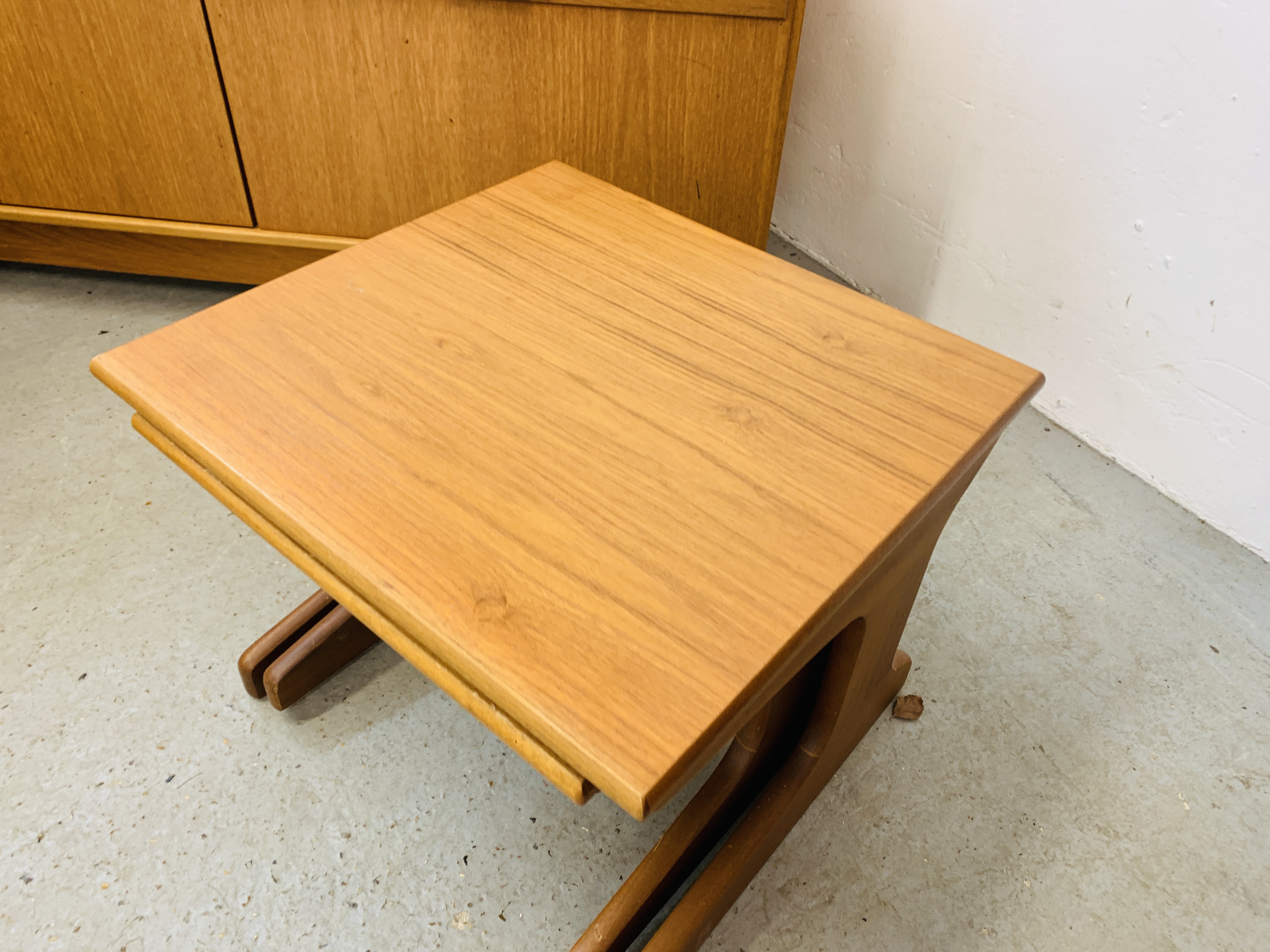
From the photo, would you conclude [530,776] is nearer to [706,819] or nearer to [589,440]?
[706,819]

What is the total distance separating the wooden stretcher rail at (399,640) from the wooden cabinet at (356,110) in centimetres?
86

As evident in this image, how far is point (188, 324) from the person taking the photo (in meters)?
0.88

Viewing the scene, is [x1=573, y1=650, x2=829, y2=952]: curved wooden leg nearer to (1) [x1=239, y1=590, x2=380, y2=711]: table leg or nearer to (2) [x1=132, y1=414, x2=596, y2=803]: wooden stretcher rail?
(2) [x1=132, y1=414, x2=596, y2=803]: wooden stretcher rail

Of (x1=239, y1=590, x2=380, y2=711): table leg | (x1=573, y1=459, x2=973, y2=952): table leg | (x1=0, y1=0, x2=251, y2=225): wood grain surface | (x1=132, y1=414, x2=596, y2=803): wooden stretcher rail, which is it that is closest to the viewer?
(x1=132, y1=414, x2=596, y2=803): wooden stretcher rail

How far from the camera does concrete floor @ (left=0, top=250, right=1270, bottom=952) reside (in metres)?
1.01

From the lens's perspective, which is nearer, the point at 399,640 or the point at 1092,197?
the point at 399,640

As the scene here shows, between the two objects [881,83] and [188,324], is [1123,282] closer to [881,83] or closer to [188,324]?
[881,83]

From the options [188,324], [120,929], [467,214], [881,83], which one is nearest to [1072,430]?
[881,83]

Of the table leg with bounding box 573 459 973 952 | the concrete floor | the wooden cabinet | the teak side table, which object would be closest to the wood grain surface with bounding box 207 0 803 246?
the wooden cabinet

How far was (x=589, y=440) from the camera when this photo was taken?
0.76 m

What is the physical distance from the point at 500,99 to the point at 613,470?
3.11ft

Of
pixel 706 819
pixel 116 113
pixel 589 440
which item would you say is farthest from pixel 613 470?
pixel 116 113

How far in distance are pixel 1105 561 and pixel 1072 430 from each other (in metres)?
0.33

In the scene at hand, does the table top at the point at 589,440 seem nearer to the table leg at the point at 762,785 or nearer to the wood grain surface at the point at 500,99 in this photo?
the table leg at the point at 762,785
